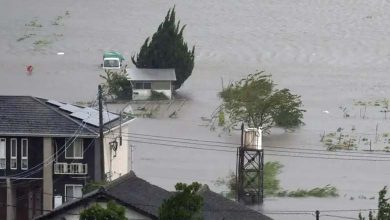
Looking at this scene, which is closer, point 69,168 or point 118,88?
point 69,168

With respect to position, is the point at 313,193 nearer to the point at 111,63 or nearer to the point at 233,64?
the point at 111,63

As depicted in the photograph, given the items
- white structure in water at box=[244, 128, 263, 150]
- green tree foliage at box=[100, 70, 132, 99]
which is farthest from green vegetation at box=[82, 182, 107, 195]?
green tree foliage at box=[100, 70, 132, 99]

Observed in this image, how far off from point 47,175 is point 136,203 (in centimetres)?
338

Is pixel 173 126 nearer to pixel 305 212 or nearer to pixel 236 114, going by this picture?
pixel 236 114

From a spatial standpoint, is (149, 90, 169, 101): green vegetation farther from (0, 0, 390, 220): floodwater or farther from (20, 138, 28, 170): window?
(20, 138, 28, 170): window

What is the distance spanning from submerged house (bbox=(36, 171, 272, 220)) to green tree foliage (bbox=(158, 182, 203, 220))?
80cm

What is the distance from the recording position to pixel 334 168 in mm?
19766

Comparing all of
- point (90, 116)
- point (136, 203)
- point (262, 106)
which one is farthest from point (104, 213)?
point (262, 106)

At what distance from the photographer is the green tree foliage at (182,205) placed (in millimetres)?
9977

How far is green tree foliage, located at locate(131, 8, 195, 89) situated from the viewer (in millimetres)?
26891

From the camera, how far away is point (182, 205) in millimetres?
10016

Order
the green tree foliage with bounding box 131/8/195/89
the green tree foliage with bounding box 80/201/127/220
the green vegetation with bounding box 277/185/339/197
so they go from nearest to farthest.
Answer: the green tree foliage with bounding box 80/201/127/220
the green vegetation with bounding box 277/185/339/197
the green tree foliage with bounding box 131/8/195/89

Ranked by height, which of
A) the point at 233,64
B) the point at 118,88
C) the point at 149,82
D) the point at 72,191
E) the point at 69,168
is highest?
the point at 233,64

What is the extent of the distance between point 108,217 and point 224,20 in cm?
2743
